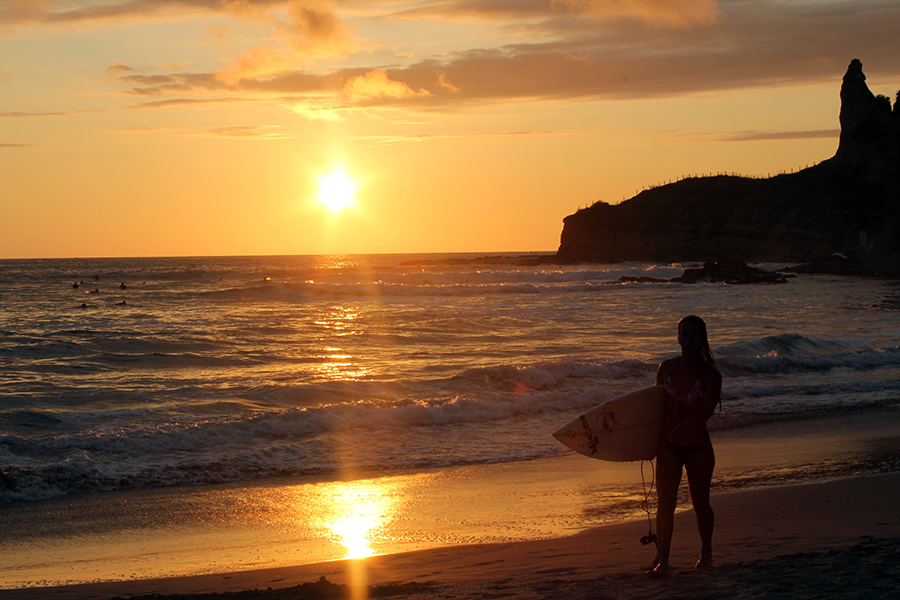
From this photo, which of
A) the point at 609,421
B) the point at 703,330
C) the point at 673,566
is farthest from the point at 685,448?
the point at 673,566

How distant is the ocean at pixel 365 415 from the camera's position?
A: 7281mm

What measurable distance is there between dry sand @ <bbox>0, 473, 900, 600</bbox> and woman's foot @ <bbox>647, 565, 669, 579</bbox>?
0.05m

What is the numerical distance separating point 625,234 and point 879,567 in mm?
115262

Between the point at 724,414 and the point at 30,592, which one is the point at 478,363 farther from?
the point at 30,592

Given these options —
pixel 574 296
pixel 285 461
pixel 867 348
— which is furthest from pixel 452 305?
pixel 285 461

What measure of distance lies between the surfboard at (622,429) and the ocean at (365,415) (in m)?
1.36

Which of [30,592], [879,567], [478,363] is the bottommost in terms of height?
[879,567]

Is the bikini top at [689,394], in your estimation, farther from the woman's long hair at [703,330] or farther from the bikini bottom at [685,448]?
the bikini bottom at [685,448]

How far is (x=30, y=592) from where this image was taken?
17.4ft

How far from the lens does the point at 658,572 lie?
4.82m

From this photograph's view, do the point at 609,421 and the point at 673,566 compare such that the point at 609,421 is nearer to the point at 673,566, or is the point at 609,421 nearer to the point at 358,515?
the point at 673,566

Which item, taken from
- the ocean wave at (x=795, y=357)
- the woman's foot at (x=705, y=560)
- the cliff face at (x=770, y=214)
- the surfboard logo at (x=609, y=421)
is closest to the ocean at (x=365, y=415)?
the ocean wave at (x=795, y=357)

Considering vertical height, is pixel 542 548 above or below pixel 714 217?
below

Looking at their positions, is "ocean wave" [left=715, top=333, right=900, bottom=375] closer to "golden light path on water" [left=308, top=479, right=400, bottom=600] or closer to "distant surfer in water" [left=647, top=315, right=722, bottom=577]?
"golden light path on water" [left=308, top=479, right=400, bottom=600]
